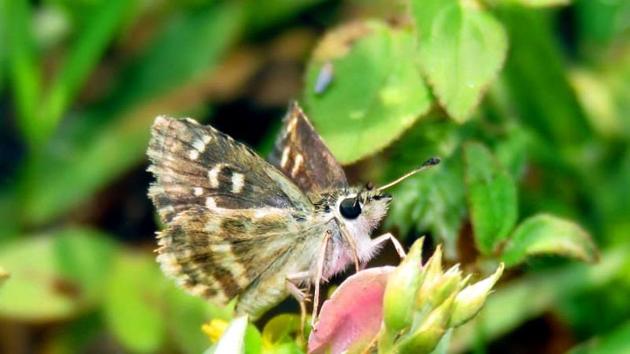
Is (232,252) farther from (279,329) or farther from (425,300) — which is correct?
(425,300)

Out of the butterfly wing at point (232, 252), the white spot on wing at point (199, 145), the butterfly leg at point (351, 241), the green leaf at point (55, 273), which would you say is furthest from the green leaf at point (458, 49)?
the green leaf at point (55, 273)

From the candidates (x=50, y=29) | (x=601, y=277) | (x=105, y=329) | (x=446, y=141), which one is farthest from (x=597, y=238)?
(x=50, y=29)

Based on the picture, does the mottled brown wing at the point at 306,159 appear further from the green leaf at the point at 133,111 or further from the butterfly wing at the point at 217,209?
the green leaf at the point at 133,111

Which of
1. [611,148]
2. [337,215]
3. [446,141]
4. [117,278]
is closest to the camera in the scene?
[337,215]

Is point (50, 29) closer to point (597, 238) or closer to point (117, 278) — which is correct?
point (117, 278)

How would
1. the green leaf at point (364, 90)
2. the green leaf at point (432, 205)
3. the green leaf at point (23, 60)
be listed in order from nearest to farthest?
the green leaf at point (364, 90) → the green leaf at point (432, 205) → the green leaf at point (23, 60)

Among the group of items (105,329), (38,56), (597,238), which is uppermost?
(38,56)
